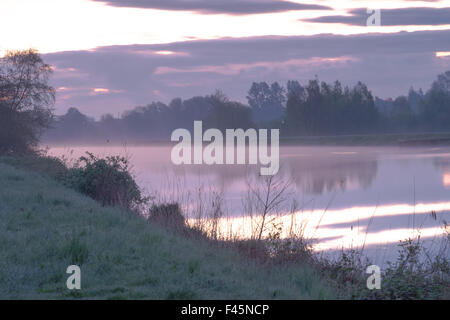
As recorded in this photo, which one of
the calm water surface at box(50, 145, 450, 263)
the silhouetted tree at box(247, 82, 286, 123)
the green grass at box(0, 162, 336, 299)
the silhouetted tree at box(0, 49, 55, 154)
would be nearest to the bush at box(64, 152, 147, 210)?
the calm water surface at box(50, 145, 450, 263)

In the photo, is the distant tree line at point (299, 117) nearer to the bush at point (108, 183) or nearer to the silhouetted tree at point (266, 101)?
the silhouetted tree at point (266, 101)

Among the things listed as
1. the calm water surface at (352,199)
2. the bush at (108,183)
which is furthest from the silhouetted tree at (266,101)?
the bush at (108,183)

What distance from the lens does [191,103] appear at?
9856 centimetres

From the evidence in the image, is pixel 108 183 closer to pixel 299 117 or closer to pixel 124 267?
pixel 124 267

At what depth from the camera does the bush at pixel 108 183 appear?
17.3 m

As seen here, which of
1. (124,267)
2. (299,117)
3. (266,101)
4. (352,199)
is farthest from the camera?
(266,101)

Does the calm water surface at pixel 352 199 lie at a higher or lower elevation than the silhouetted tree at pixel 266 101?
lower

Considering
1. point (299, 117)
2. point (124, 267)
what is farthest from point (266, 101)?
point (124, 267)

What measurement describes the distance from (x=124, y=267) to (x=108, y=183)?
10.7 meters

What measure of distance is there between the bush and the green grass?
618 centimetres

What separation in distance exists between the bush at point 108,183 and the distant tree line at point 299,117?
55.6 metres

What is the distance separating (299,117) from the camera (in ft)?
287
